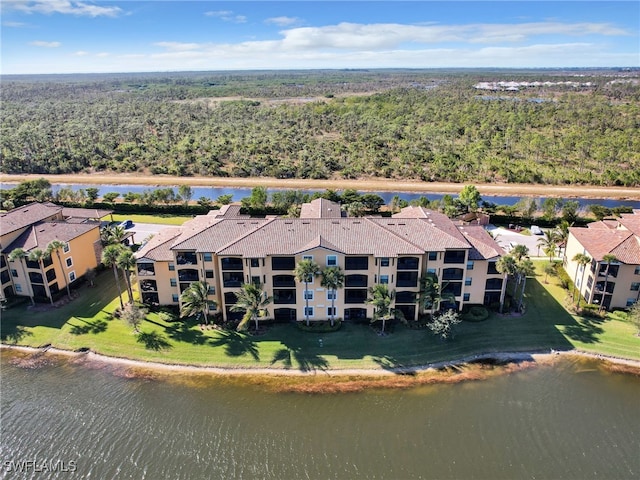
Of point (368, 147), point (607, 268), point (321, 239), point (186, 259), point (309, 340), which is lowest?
point (309, 340)

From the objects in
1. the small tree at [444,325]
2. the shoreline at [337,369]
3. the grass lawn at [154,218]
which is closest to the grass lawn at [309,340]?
the shoreline at [337,369]

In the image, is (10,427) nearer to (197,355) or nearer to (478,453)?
(197,355)

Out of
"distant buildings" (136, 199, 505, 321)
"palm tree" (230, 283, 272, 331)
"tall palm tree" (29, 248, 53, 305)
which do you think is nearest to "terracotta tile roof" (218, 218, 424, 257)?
"distant buildings" (136, 199, 505, 321)

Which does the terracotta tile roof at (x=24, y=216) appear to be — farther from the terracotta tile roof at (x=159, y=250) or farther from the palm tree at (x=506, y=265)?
the palm tree at (x=506, y=265)

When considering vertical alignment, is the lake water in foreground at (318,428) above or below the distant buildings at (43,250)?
below

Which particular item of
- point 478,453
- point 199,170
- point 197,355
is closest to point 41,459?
point 197,355

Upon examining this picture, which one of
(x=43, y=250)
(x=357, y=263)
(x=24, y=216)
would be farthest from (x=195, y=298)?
(x=24, y=216)

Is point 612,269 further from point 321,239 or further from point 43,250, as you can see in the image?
point 43,250
